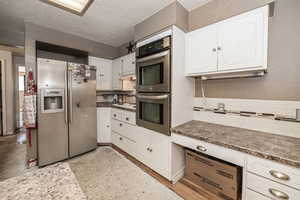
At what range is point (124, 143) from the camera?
2555 millimetres

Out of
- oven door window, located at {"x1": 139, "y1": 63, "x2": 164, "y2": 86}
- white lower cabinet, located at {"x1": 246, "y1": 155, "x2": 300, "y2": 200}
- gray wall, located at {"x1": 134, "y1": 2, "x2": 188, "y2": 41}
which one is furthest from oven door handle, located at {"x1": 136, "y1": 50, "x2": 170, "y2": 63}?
white lower cabinet, located at {"x1": 246, "y1": 155, "x2": 300, "y2": 200}

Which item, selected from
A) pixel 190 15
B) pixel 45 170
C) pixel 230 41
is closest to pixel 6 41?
pixel 45 170

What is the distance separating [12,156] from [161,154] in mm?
2997

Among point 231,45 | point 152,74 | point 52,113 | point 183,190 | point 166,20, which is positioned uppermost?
point 166,20

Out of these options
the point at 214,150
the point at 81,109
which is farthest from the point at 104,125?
the point at 214,150

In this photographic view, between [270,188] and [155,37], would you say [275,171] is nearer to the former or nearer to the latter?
[270,188]

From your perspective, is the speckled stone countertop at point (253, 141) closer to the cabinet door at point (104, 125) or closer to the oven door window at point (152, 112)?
the oven door window at point (152, 112)

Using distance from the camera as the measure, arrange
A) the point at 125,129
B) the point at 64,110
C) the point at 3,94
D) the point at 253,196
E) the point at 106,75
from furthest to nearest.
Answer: the point at 3,94
the point at 106,75
the point at 125,129
the point at 64,110
the point at 253,196

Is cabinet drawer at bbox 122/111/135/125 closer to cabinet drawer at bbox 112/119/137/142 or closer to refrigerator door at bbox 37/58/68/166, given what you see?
cabinet drawer at bbox 112/119/137/142

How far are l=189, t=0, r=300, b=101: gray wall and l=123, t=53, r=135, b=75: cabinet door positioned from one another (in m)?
1.59

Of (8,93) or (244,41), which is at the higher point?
(244,41)

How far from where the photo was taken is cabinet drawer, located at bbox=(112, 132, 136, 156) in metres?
2.35

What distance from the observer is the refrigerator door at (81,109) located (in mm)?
2393

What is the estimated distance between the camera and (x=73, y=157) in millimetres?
2471
